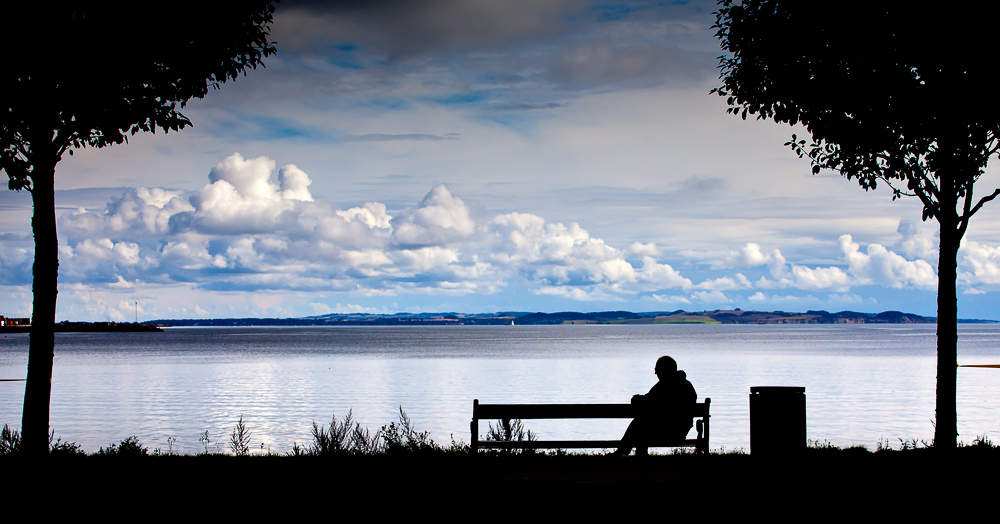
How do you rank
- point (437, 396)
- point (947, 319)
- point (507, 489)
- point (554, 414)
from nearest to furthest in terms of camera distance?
point (507, 489) → point (554, 414) → point (947, 319) → point (437, 396)

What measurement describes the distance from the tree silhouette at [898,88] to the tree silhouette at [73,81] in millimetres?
7955

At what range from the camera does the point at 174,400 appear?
35.3m

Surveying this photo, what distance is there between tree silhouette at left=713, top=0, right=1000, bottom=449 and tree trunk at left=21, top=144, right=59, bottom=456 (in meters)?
10.3

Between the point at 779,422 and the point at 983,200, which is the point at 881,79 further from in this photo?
the point at 779,422

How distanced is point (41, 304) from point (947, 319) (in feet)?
41.8

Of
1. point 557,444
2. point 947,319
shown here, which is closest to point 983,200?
point 947,319

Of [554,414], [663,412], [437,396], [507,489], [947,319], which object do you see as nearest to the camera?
[507,489]

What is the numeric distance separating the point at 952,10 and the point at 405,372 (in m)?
45.7

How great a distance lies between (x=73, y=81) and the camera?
1056 cm

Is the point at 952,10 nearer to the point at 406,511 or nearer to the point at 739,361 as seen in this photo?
the point at 406,511

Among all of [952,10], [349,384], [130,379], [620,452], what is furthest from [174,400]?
[952,10]

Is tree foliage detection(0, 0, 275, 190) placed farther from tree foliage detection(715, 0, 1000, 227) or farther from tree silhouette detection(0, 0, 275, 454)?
tree foliage detection(715, 0, 1000, 227)

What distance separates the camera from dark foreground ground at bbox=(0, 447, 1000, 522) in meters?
8.10

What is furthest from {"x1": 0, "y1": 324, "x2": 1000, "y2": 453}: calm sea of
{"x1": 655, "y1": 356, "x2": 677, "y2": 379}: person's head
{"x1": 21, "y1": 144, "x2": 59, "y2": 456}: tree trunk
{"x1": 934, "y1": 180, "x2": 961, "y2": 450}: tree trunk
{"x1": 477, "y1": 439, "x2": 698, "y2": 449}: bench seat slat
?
{"x1": 21, "y1": 144, "x2": 59, "y2": 456}: tree trunk
